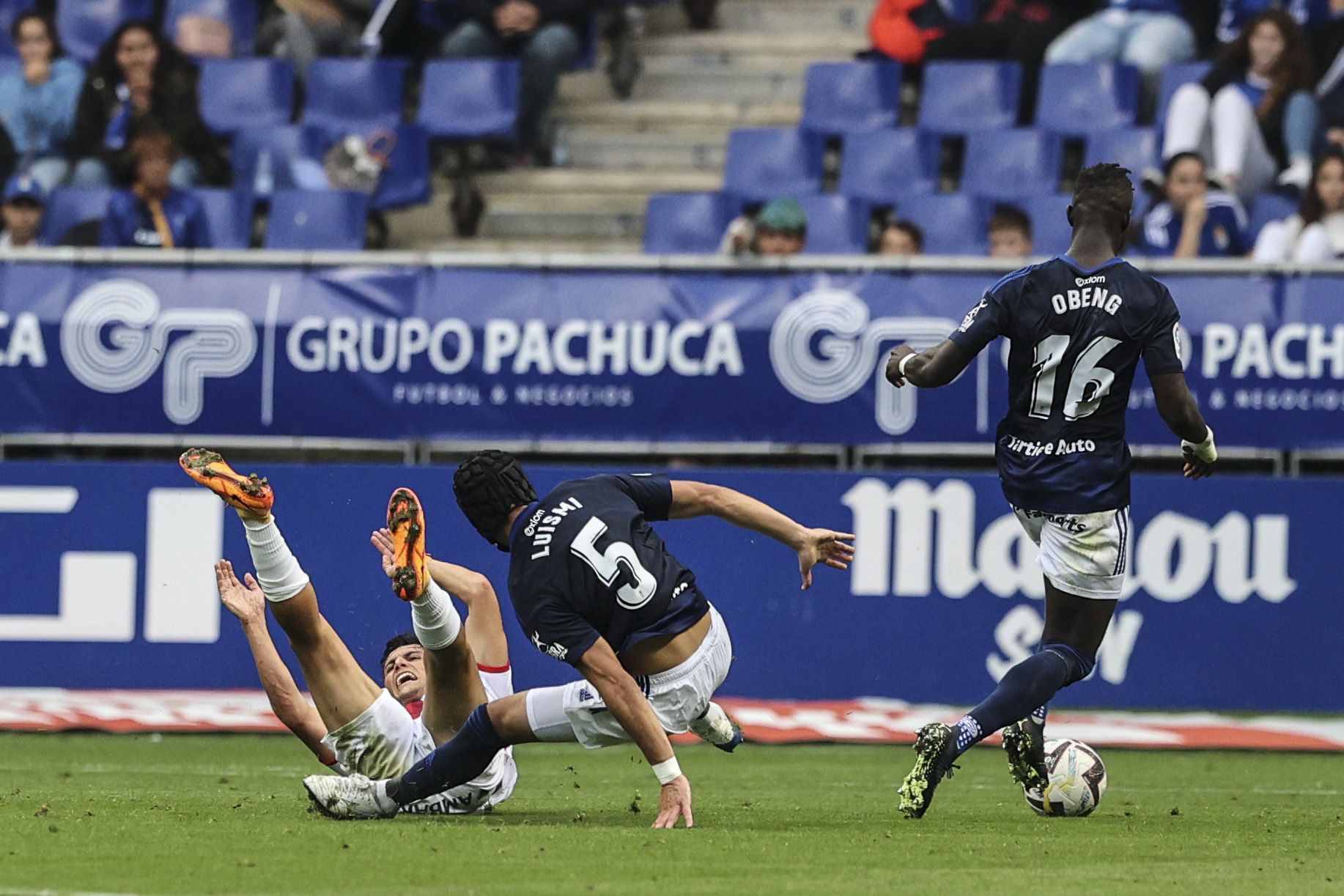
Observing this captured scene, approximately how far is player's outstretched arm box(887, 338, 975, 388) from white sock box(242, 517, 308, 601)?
7.06ft

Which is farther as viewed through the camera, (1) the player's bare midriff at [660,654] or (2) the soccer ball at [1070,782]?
(2) the soccer ball at [1070,782]

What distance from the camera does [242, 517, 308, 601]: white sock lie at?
23.3ft

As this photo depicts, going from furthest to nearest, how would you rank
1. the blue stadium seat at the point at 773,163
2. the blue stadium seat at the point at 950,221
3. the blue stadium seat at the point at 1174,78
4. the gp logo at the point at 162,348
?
the blue stadium seat at the point at 773,163
the blue stadium seat at the point at 1174,78
the blue stadium seat at the point at 950,221
the gp logo at the point at 162,348

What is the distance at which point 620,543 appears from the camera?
6672 mm

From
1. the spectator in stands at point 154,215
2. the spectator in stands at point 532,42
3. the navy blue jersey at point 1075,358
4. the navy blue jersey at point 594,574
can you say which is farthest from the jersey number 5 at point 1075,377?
the spectator in stands at point 532,42

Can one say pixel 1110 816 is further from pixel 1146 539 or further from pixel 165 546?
pixel 165 546

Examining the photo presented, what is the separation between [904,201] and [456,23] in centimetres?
444

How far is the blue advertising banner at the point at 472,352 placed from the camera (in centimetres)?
1109

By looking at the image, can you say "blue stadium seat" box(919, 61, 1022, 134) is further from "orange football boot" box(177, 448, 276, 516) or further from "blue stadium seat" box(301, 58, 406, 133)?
"orange football boot" box(177, 448, 276, 516)

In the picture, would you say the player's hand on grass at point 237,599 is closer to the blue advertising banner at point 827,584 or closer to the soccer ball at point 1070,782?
the soccer ball at point 1070,782

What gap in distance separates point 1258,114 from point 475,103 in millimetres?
5586

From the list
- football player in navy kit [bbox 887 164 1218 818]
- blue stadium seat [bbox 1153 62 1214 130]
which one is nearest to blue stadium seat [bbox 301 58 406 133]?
blue stadium seat [bbox 1153 62 1214 130]

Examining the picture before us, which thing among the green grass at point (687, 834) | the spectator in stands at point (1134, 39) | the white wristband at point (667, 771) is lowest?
the green grass at point (687, 834)

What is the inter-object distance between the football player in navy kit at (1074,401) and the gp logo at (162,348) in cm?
517
